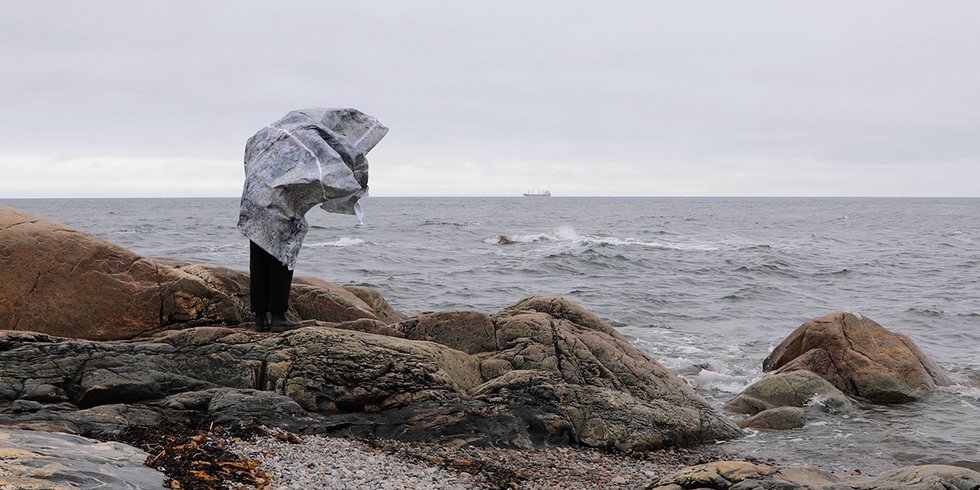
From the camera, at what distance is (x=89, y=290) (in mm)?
7078

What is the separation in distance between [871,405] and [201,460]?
8.38 metres

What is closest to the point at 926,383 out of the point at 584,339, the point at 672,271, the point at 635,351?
the point at 635,351

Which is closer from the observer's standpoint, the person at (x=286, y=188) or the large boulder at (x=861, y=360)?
the person at (x=286, y=188)

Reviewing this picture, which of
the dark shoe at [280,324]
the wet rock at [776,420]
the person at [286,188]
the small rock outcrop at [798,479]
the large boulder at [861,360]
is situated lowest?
the wet rock at [776,420]

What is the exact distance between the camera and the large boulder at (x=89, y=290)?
6.94 m

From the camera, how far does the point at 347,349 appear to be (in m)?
6.71

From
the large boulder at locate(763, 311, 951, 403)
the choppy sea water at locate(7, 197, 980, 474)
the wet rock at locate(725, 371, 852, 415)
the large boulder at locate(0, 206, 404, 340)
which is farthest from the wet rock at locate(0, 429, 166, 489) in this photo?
the large boulder at locate(763, 311, 951, 403)

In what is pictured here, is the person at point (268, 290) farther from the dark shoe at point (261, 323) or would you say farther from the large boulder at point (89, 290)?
the large boulder at point (89, 290)

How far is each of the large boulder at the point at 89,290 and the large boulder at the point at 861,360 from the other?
24.7 ft

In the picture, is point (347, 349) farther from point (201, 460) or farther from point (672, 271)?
point (672, 271)

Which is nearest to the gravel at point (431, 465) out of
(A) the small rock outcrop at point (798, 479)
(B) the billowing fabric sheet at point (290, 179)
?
(A) the small rock outcrop at point (798, 479)

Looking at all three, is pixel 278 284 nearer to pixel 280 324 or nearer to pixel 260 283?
pixel 260 283

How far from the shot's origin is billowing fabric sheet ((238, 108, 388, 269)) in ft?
21.5

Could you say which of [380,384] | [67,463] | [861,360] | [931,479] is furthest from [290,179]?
[861,360]
